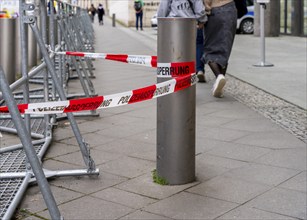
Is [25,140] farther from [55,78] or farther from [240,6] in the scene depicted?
[240,6]

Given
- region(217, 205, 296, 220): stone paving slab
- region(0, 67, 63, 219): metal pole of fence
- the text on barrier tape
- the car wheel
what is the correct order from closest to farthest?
region(0, 67, 63, 219): metal pole of fence
region(217, 205, 296, 220): stone paving slab
the text on barrier tape
the car wheel

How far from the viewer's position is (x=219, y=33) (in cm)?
826

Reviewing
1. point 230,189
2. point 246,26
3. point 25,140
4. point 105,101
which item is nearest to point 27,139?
point 25,140

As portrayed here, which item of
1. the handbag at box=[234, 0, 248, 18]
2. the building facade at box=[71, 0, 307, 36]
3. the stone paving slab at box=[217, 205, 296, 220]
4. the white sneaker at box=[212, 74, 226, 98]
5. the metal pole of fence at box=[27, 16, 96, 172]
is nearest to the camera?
the stone paving slab at box=[217, 205, 296, 220]

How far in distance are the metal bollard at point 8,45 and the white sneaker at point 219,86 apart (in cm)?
376

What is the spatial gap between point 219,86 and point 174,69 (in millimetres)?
3789

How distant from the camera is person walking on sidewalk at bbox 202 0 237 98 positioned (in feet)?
26.9

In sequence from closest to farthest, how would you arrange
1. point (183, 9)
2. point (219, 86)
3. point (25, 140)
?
1. point (25, 140)
2. point (183, 9)
3. point (219, 86)

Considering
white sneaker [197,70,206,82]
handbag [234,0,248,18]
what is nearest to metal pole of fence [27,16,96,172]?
handbag [234,0,248,18]

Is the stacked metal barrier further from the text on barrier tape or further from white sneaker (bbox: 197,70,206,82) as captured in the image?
white sneaker (bbox: 197,70,206,82)

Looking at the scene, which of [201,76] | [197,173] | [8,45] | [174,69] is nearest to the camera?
[174,69]

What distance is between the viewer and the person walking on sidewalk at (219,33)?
26.9 ft

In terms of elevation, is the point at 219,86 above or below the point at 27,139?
below

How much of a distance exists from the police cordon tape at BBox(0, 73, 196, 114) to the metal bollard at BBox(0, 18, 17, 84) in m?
6.51
